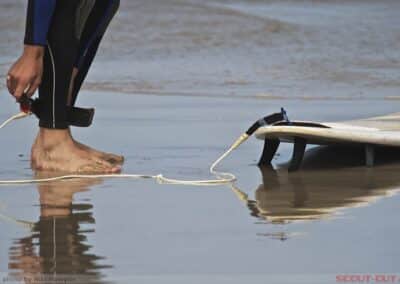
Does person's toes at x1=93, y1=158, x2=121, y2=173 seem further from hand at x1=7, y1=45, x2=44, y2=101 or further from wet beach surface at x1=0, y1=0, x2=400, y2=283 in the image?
hand at x1=7, y1=45, x2=44, y2=101

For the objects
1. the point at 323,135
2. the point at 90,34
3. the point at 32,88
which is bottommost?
the point at 323,135

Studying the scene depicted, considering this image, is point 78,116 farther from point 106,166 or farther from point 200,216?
point 200,216

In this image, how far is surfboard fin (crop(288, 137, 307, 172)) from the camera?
4.53 m

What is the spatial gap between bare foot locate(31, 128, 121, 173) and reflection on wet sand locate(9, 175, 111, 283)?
0.50 m

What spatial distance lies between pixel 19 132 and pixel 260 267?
266 cm

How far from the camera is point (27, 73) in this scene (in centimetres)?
441

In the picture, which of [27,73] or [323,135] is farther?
[323,135]

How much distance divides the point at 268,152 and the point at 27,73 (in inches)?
36.1

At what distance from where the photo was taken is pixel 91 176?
441 cm

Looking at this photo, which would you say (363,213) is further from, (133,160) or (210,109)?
(210,109)

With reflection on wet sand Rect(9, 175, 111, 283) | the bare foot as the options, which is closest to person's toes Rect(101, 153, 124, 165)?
the bare foot

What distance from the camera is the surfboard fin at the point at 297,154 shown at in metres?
4.53

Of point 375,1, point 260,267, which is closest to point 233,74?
point 260,267

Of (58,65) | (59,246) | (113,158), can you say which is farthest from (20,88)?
(59,246)
